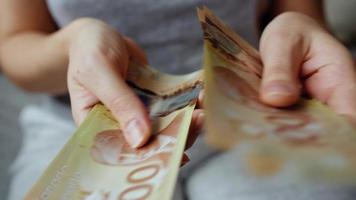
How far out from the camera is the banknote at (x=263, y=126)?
0.38m

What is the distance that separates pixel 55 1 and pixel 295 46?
0.36m

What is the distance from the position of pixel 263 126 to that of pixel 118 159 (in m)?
0.16

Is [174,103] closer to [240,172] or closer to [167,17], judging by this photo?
[240,172]

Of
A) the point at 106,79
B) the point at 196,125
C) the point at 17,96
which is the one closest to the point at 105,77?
the point at 106,79

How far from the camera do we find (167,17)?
0.77 m

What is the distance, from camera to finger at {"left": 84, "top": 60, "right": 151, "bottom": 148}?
53cm

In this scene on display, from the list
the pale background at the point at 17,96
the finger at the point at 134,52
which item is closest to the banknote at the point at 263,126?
the finger at the point at 134,52

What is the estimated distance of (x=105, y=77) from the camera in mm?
572

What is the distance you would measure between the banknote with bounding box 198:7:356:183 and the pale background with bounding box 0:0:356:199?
0.51 metres

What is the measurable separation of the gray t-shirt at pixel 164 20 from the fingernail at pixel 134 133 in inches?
10.5

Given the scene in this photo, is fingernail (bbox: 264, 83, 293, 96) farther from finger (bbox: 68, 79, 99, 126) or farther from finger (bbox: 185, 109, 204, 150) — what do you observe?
finger (bbox: 68, 79, 99, 126)

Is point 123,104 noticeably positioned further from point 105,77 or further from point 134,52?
point 134,52

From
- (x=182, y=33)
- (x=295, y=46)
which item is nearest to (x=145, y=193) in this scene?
(x=295, y=46)

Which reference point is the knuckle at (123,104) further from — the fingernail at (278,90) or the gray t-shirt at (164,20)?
the gray t-shirt at (164,20)
